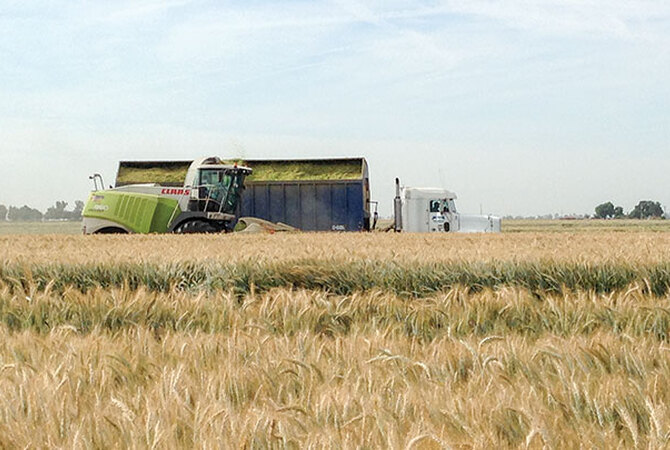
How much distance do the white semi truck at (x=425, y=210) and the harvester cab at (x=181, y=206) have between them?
699 centimetres

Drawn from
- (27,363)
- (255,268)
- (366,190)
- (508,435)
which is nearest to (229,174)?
(366,190)

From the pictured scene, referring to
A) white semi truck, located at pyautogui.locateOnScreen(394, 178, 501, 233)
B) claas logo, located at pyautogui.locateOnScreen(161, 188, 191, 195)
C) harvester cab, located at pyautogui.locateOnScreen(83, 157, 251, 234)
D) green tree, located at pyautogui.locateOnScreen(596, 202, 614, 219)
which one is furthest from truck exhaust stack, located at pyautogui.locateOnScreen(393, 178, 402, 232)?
green tree, located at pyautogui.locateOnScreen(596, 202, 614, 219)

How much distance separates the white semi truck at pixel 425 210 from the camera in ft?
80.8

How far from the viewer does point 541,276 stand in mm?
6812

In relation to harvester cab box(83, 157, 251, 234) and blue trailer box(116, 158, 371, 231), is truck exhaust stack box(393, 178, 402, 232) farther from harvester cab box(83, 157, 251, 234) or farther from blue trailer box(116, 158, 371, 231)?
harvester cab box(83, 157, 251, 234)

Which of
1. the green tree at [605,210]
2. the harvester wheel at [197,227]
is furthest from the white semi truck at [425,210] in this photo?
the green tree at [605,210]

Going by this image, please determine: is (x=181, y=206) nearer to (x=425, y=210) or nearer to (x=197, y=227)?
(x=197, y=227)

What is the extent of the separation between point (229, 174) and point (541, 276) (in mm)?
14390

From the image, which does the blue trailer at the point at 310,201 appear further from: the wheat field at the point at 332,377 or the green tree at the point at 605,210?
the green tree at the point at 605,210

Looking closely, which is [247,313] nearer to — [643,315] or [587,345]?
[587,345]

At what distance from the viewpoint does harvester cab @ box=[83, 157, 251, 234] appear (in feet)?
64.3

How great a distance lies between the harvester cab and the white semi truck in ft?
22.9

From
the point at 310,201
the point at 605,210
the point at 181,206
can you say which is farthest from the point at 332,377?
the point at 605,210

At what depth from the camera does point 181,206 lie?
65.3 ft
